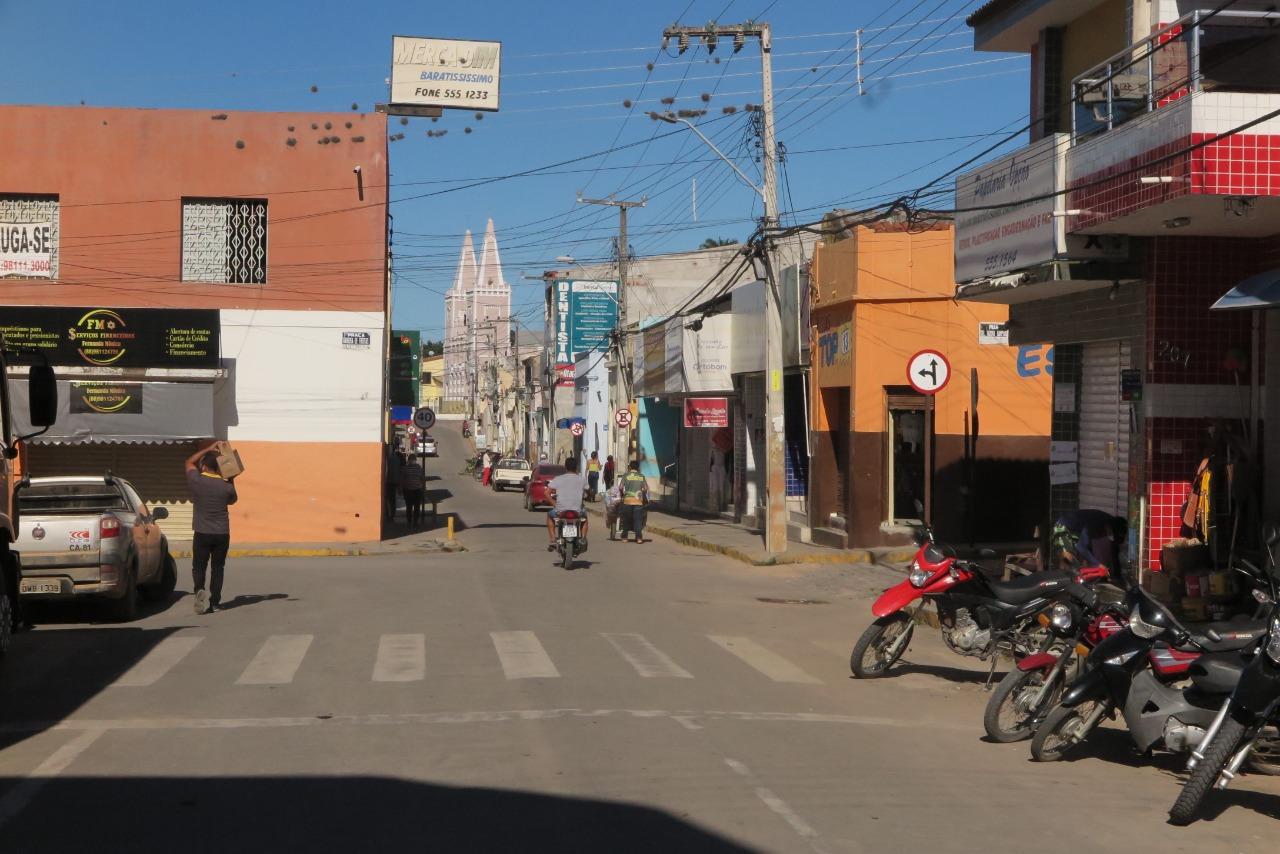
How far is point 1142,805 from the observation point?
758 centimetres

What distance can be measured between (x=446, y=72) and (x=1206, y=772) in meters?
29.7

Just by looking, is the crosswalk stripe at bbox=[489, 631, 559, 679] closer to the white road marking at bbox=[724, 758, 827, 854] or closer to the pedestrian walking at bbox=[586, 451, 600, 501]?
the white road marking at bbox=[724, 758, 827, 854]

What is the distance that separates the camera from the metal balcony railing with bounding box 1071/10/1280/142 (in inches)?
540

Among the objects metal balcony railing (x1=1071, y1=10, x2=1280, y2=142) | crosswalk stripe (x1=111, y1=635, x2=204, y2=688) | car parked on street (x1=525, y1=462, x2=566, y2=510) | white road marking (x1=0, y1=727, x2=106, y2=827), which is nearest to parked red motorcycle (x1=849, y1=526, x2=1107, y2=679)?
metal balcony railing (x1=1071, y1=10, x2=1280, y2=142)

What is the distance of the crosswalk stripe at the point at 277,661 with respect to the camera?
36.0 feet

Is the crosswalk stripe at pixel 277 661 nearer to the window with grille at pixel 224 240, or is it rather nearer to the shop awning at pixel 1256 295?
the shop awning at pixel 1256 295

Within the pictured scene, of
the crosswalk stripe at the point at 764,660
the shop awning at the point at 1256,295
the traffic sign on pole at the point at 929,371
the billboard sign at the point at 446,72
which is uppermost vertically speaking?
the billboard sign at the point at 446,72

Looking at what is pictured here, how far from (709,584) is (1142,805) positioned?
13614 mm

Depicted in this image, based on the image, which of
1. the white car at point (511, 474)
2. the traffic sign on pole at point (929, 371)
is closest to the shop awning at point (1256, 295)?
the traffic sign on pole at point (929, 371)

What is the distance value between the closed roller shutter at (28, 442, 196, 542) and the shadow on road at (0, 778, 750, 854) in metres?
21.4

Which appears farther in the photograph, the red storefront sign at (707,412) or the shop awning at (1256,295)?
the red storefront sign at (707,412)

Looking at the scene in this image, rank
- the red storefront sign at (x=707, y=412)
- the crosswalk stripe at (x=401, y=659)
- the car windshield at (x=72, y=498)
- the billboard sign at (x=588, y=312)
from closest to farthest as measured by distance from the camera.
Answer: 1. the crosswalk stripe at (x=401, y=659)
2. the car windshield at (x=72, y=498)
3. the red storefront sign at (x=707, y=412)
4. the billboard sign at (x=588, y=312)

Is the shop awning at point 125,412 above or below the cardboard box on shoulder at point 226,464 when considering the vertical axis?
above

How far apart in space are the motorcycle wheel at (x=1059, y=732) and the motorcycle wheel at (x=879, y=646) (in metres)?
3.03
